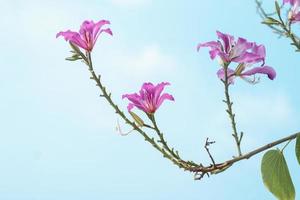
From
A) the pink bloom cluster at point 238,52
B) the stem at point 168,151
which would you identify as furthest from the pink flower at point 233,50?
the stem at point 168,151

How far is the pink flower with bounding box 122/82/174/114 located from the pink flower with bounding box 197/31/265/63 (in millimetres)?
190

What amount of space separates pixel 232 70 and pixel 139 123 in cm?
37

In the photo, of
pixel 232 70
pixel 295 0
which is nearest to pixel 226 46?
pixel 232 70

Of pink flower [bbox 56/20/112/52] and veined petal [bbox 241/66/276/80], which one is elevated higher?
pink flower [bbox 56/20/112/52]

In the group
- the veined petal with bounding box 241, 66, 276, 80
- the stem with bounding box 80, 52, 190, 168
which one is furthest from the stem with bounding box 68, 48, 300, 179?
the veined petal with bounding box 241, 66, 276, 80

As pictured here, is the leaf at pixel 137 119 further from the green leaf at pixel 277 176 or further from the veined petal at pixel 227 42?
the green leaf at pixel 277 176

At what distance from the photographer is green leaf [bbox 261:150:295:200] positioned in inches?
70.4

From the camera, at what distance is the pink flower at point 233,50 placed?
1.67 m

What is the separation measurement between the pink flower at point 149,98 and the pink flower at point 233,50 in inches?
7.5

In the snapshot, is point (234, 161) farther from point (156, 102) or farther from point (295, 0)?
point (295, 0)

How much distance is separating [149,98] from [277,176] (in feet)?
1.76

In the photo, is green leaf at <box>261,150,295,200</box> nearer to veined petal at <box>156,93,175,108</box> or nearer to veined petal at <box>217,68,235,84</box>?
veined petal at <box>217,68,235,84</box>

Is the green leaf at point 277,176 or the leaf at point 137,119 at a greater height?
the leaf at point 137,119

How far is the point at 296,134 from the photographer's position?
171 centimetres
